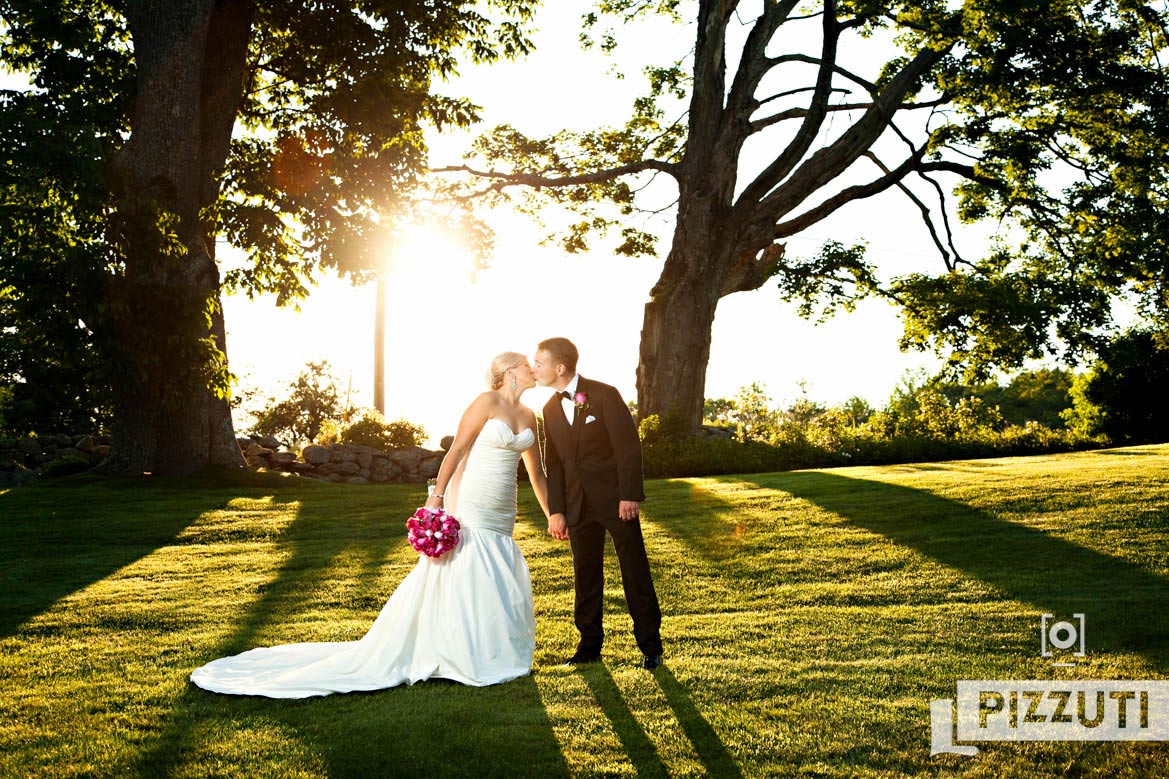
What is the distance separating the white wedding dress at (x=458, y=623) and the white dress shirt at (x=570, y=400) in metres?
0.37

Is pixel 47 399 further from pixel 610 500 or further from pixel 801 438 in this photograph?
pixel 610 500

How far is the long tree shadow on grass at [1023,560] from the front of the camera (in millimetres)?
7723

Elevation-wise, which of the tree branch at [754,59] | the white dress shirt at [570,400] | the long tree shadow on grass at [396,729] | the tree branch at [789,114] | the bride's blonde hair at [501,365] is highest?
the tree branch at [754,59]

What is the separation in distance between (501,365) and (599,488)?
1150 millimetres

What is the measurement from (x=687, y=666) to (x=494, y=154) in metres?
19.3

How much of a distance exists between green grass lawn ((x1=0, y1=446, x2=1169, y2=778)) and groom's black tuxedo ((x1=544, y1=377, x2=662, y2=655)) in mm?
524

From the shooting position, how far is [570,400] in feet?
22.5

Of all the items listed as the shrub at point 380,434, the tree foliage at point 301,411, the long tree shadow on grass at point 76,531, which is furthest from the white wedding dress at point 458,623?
the tree foliage at point 301,411

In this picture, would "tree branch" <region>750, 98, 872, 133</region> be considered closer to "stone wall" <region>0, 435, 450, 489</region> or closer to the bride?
"stone wall" <region>0, 435, 450, 489</region>

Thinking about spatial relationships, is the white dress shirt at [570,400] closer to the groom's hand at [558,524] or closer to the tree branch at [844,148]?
the groom's hand at [558,524]

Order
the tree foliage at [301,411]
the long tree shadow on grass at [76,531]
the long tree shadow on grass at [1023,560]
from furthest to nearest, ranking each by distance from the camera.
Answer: the tree foliage at [301,411]
the long tree shadow on grass at [76,531]
the long tree shadow on grass at [1023,560]

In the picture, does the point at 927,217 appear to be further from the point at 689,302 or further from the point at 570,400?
the point at 570,400

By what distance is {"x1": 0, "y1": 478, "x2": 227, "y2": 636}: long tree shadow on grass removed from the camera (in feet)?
34.7

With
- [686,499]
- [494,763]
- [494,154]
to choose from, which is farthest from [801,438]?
[494,763]
